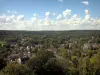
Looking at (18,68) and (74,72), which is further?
(74,72)

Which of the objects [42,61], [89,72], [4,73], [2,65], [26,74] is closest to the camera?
[4,73]

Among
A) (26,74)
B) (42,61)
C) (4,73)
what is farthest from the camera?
(42,61)

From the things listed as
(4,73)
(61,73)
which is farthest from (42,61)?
(4,73)

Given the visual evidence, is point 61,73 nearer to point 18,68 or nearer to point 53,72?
point 53,72

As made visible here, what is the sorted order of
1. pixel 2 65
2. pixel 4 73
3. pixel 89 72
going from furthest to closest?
pixel 89 72, pixel 2 65, pixel 4 73

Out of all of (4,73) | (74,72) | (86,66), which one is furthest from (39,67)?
(4,73)

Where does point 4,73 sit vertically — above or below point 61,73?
above

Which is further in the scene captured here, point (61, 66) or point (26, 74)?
point (61, 66)

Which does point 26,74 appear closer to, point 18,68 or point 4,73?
point 18,68

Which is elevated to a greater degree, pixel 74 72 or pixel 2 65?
pixel 2 65
